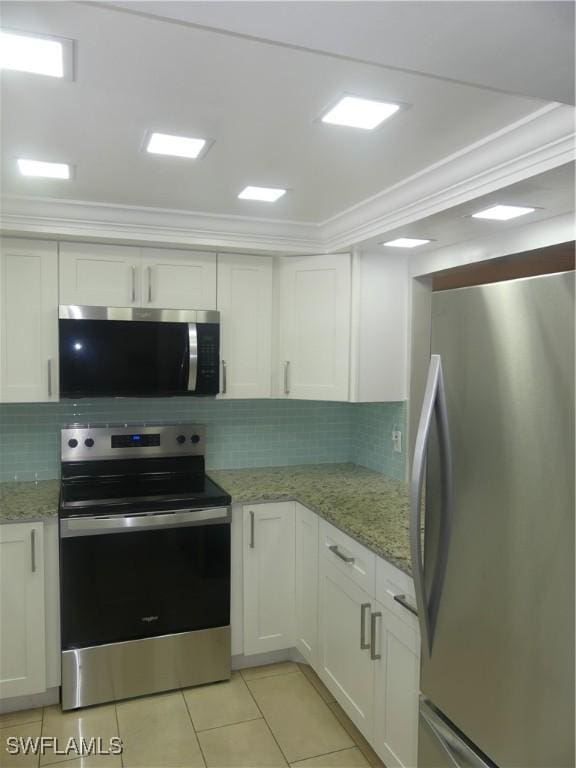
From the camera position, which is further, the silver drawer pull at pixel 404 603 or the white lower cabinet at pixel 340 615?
the white lower cabinet at pixel 340 615

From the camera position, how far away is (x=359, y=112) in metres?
1.67

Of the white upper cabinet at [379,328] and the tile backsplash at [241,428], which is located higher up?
the white upper cabinet at [379,328]

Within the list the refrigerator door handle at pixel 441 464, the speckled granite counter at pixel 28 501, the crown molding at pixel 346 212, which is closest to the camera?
the refrigerator door handle at pixel 441 464

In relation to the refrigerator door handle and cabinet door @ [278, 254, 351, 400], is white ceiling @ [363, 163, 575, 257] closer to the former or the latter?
cabinet door @ [278, 254, 351, 400]

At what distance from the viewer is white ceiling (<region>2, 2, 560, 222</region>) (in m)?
1.32

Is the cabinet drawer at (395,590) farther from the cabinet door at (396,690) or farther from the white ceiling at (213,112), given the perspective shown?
the white ceiling at (213,112)

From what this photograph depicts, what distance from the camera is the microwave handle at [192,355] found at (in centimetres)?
305

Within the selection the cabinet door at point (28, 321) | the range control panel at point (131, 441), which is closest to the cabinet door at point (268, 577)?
the range control panel at point (131, 441)

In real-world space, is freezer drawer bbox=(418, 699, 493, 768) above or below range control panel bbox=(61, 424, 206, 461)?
below

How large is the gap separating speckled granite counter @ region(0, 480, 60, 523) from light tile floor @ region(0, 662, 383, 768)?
90 centimetres

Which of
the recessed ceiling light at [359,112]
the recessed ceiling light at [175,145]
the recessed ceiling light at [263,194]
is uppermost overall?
the recessed ceiling light at [263,194]

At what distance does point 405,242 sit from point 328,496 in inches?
49.9

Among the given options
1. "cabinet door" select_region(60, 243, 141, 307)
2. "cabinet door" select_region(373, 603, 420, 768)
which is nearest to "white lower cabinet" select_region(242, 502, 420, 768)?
"cabinet door" select_region(373, 603, 420, 768)

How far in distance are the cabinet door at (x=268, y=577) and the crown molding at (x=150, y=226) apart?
1325mm
